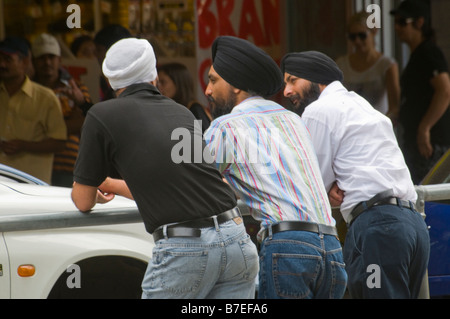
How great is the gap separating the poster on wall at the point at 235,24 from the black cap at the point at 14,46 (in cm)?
194

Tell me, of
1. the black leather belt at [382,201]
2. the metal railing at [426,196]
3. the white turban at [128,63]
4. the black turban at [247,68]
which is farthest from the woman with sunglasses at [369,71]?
the white turban at [128,63]

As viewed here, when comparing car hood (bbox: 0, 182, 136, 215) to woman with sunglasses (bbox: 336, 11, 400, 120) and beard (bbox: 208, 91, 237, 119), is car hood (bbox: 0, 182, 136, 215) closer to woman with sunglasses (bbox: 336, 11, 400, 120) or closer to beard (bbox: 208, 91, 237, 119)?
beard (bbox: 208, 91, 237, 119)

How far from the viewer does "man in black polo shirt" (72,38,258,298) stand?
330 centimetres

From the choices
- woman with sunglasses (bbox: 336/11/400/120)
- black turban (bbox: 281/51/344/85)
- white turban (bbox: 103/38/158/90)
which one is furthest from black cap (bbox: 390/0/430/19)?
white turban (bbox: 103/38/158/90)

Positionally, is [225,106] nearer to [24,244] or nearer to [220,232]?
[220,232]

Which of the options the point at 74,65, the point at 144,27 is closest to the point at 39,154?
the point at 74,65

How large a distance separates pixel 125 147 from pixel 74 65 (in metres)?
5.62

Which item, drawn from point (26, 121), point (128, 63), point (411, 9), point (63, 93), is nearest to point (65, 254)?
point (128, 63)

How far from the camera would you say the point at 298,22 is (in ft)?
32.4

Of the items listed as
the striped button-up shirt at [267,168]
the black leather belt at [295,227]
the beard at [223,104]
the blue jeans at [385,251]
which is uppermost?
the beard at [223,104]

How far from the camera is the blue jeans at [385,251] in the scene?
4.09 m

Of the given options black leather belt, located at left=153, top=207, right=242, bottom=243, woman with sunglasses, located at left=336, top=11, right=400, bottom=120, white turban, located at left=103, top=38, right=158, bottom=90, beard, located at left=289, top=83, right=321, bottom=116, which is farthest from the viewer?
woman with sunglasses, located at left=336, top=11, right=400, bottom=120

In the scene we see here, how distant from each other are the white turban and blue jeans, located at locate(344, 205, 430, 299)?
A: 4.54 feet
